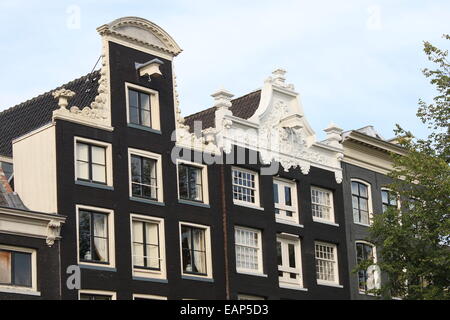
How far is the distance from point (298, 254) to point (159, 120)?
10.1 metres

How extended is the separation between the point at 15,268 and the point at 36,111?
11408 mm

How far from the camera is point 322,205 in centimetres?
5547

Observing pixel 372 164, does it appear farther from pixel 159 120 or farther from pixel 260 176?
pixel 159 120

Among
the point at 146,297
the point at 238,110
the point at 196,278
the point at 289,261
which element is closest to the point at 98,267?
Result: the point at 146,297

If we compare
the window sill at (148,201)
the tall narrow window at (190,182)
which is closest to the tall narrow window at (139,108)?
the tall narrow window at (190,182)

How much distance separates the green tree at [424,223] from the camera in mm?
46812

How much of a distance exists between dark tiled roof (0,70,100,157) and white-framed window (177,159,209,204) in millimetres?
5131

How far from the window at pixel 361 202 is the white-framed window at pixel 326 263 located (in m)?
2.71

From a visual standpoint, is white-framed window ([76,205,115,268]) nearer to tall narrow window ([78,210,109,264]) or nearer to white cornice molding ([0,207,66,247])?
tall narrow window ([78,210,109,264])

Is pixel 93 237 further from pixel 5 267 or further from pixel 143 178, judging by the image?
pixel 5 267

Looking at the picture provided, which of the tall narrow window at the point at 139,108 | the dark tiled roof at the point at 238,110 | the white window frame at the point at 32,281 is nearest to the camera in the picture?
the white window frame at the point at 32,281

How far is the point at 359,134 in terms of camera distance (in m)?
57.8

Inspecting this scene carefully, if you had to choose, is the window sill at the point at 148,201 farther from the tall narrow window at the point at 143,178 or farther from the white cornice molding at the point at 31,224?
the white cornice molding at the point at 31,224
